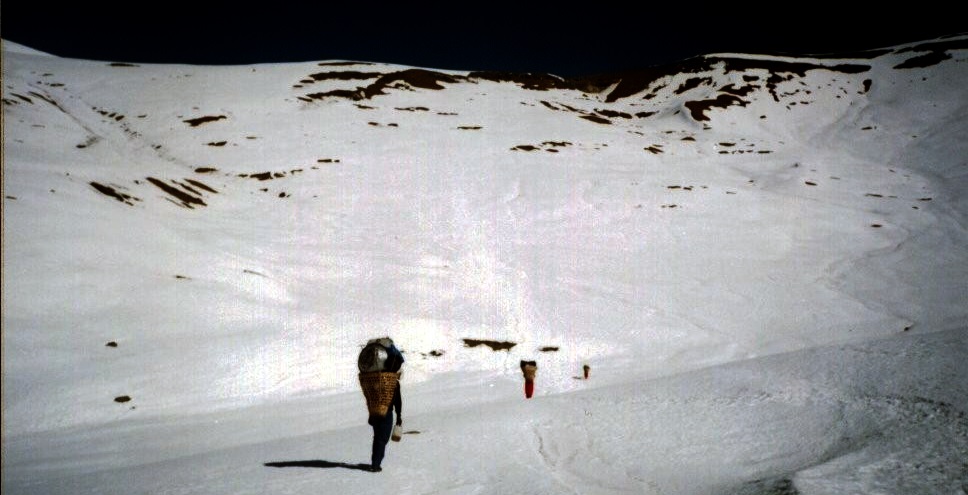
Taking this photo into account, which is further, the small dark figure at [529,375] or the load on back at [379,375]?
the small dark figure at [529,375]

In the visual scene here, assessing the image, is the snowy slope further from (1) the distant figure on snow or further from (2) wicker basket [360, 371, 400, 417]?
(2) wicker basket [360, 371, 400, 417]

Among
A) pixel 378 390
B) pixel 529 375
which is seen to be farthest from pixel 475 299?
pixel 378 390

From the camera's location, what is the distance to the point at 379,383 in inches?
256

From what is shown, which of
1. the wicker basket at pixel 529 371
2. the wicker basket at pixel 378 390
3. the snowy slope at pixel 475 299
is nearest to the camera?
the wicker basket at pixel 378 390

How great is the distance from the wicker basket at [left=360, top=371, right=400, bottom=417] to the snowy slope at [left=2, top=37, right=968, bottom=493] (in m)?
0.83

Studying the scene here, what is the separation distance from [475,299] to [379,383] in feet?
43.2

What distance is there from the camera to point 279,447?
28.4ft

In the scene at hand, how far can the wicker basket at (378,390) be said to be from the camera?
21.3 feet

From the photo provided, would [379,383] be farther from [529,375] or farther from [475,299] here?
[475,299]

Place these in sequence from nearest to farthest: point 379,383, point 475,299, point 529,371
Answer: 1. point 379,383
2. point 529,371
3. point 475,299

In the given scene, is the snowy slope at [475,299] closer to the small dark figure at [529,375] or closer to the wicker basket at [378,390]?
the small dark figure at [529,375]

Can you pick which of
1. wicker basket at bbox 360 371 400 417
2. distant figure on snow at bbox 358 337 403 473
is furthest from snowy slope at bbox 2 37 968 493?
wicker basket at bbox 360 371 400 417

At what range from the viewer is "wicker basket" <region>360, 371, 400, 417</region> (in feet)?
21.3

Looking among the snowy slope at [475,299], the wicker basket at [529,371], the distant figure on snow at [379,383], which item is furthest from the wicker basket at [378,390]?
the wicker basket at [529,371]
